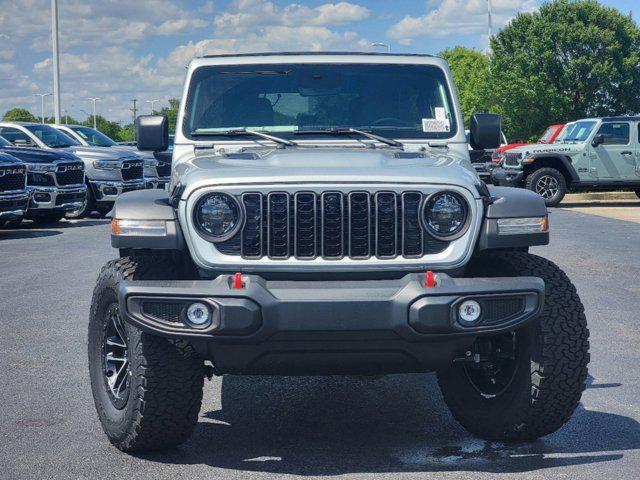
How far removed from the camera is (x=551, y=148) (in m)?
25.3

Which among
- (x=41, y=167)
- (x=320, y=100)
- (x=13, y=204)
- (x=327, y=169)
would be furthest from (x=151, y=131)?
(x=41, y=167)

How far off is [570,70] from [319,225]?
48.4 metres

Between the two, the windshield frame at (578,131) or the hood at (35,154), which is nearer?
the hood at (35,154)

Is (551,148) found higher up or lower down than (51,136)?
lower down

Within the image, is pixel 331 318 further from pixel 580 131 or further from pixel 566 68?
pixel 566 68

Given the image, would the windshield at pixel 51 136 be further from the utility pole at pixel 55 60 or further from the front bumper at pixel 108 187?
the utility pole at pixel 55 60

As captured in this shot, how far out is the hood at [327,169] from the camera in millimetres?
4859

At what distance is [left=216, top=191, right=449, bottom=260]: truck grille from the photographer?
4.85 metres

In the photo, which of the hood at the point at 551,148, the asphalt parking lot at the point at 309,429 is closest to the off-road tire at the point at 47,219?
the hood at the point at 551,148

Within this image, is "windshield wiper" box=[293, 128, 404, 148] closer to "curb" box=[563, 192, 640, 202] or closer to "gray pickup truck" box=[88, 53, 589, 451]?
"gray pickup truck" box=[88, 53, 589, 451]

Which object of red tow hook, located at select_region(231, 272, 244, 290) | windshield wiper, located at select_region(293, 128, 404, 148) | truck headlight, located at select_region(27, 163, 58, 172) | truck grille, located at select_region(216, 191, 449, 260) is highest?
windshield wiper, located at select_region(293, 128, 404, 148)

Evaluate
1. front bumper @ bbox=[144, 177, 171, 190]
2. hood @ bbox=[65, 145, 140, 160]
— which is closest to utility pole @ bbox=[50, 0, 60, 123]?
front bumper @ bbox=[144, 177, 171, 190]

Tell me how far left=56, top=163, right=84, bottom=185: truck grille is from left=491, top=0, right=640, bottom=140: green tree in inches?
1316

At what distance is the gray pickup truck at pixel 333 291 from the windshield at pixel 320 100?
0.74 meters
